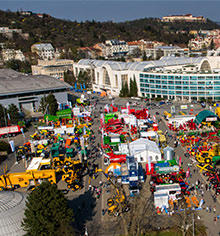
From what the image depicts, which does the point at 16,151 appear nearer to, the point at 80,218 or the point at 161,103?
the point at 80,218

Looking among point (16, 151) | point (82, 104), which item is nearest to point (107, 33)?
point (82, 104)

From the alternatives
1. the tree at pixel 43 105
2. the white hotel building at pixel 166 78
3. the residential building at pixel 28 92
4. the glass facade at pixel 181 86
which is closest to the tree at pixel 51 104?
the tree at pixel 43 105

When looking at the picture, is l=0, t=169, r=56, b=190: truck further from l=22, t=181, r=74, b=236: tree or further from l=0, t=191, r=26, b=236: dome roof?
l=22, t=181, r=74, b=236: tree

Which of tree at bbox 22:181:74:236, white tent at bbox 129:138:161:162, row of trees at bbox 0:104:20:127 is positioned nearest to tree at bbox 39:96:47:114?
row of trees at bbox 0:104:20:127

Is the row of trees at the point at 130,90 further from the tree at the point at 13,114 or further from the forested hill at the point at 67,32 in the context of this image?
the forested hill at the point at 67,32

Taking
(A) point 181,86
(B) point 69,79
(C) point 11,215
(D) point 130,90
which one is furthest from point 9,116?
(B) point 69,79

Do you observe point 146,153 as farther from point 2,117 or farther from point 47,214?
point 2,117
